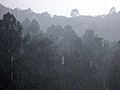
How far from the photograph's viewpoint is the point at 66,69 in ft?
103

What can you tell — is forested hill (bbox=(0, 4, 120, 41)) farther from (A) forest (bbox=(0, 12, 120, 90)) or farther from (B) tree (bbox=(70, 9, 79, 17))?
(A) forest (bbox=(0, 12, 120, 90))

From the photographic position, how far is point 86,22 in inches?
3059

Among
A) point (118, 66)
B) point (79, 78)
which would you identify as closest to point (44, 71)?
point (79, 78)

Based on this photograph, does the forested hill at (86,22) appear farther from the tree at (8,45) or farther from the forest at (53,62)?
the tree at (8,45)

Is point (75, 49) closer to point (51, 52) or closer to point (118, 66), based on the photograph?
point (51, 52)

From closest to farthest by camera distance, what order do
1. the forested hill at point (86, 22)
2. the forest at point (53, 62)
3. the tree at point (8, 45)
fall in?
the tree at point (8, 45) → the forest at point (53, 62) → the forested hill at point (86, 22)

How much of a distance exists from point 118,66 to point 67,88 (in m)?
8.76

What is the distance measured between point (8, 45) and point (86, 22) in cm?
5211

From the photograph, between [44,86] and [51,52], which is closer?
[44,86]

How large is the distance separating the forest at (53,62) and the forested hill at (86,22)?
1290 inches

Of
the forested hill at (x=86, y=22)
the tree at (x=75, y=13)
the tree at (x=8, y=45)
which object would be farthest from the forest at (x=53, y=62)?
the tree at (x=75, y=13)

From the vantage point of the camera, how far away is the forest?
27938 millimetres

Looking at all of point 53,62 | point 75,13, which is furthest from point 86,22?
point 53,62

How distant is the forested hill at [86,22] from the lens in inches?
2713
